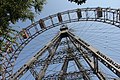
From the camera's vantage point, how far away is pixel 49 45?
1070 inches

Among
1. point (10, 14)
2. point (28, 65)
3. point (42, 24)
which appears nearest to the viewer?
point (10, 14)

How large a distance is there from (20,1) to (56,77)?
11.6 metres

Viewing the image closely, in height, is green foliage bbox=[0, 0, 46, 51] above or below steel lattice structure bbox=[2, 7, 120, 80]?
above

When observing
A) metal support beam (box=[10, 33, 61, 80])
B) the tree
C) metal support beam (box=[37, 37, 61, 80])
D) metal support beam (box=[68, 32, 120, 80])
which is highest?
the tree

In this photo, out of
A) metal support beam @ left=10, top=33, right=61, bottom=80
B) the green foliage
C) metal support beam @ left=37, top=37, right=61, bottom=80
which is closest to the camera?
the green foliage

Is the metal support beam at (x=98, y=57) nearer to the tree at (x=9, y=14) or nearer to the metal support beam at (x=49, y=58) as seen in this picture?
the metal support beam at (x=49, y=58)

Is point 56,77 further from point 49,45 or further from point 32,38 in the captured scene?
point 32,38

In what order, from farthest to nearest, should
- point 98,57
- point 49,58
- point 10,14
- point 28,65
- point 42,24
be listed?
point 42,24, point 49,58, point 28,65, point 98,57, point 10,14

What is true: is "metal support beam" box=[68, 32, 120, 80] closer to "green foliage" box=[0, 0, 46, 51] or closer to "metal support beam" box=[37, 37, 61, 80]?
"metal support beam" box=[37, 37, 61, 80]

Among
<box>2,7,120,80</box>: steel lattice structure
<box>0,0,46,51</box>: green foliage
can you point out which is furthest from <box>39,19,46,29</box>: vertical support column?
<box>0,0,46,51</box>: green foliage

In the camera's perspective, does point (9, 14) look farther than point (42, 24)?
No

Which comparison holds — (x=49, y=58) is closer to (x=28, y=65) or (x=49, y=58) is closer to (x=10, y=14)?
(x=28, y=65)

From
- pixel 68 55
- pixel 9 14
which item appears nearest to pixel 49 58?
pixel 68 55

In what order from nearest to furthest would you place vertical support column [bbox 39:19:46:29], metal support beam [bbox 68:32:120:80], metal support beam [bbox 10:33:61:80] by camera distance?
metal support beam [bbox 68:32:120:80]
metal support beam [bbox 10:33:61:80]
vertical support column [bbox 39:19:46:29]
